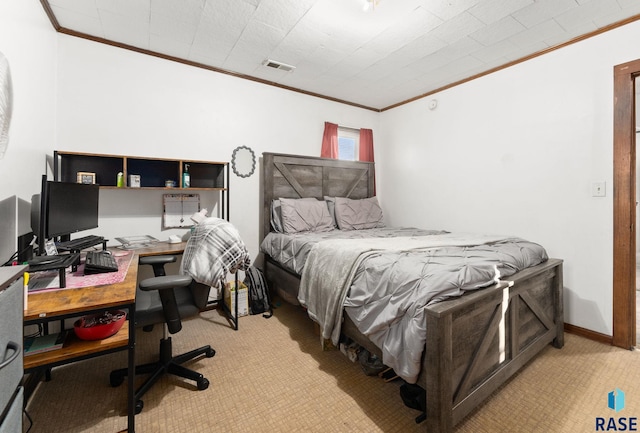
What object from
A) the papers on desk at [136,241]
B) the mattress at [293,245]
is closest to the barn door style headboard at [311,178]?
the mattress at [293,245]

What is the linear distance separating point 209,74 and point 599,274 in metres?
4.27

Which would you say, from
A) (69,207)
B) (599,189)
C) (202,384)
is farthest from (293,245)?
(599,189)

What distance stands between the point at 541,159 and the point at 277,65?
9.45ft

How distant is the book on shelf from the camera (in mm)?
1208

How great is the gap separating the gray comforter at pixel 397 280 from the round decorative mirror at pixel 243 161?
4.72 feet

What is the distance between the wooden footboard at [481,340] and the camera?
1.39m

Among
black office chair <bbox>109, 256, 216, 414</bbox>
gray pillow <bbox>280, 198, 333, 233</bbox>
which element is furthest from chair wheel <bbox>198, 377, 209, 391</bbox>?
gray pillow <bbox>280, 198, 333, 233</bbox>

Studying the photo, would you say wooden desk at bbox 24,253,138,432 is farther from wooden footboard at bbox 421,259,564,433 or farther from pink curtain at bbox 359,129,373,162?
pink curtain at bbox 359,129,373,162

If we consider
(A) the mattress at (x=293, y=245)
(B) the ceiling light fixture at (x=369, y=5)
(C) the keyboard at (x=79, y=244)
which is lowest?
(A) the mattress at (x=293, y=245)

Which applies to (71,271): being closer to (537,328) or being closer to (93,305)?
(93,305)

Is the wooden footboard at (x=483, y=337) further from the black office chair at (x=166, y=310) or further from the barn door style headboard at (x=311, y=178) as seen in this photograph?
the barn door style headboard at (x=311, y=178)

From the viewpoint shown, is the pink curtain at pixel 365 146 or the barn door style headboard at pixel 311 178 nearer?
the barn door style headboard at pixel 311 178

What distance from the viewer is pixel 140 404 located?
5.41 ft

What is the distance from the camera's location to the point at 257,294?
3.11m
